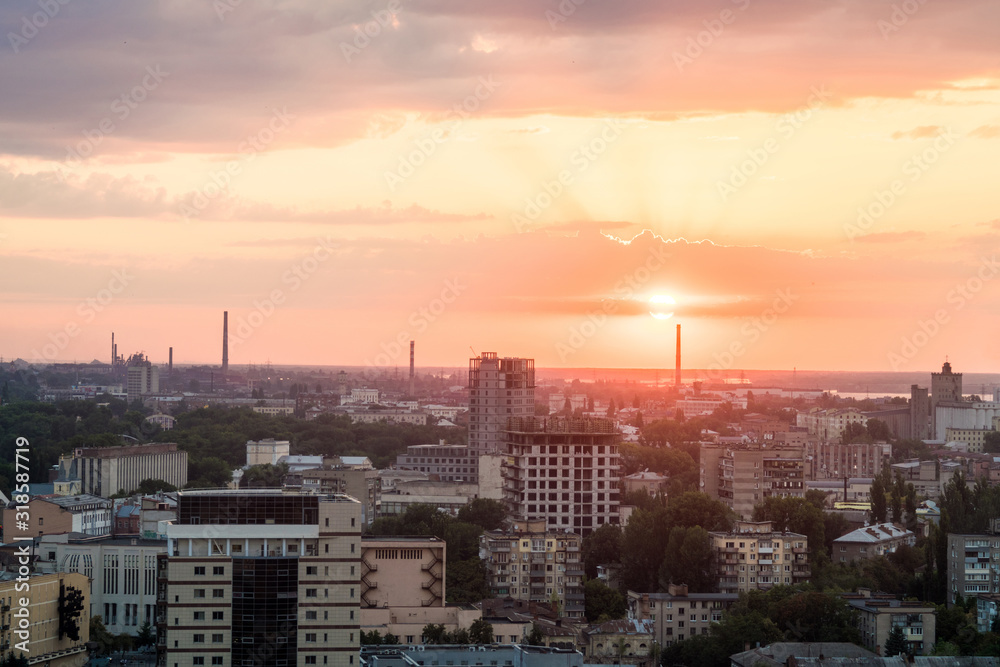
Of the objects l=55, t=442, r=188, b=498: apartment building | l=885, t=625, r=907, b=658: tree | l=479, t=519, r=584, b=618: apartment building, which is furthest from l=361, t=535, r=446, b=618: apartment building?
l=55, t=442, r=188, b=498: apartment building

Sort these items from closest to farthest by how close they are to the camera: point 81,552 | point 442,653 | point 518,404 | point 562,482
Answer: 1. point 442,653
2. point 81,552
3. point 562,482
4. point 518,404

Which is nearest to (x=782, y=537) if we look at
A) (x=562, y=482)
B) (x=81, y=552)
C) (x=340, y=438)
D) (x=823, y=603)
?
(x=823, y=603)

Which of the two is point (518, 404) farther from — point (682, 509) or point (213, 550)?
point (213, 550)

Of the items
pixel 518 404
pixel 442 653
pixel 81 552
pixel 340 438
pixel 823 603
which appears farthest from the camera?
pixel 340 438

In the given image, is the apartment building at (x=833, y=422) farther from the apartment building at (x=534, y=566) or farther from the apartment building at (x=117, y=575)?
the apartment building at (x=117, y=575)

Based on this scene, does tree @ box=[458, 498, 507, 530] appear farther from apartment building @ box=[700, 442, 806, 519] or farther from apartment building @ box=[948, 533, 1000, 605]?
apartment building @ box=[948, 533, 1000, 605]

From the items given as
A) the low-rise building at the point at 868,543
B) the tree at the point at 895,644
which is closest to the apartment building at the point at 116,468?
the low-rise building at the point at 868,543
